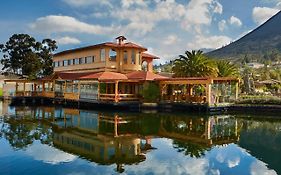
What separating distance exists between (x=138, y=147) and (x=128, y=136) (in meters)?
2.70

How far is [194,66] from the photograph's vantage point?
3869 cm

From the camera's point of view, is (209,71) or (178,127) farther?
(209,71)

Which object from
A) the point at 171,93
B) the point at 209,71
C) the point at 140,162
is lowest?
the point at 140,162

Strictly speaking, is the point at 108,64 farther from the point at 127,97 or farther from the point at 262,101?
the point at 262,101

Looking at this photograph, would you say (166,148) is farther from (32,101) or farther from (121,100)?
(32,101)

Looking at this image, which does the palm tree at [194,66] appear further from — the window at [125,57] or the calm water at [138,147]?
the calm water at [138,147]

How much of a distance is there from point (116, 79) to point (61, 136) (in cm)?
1463

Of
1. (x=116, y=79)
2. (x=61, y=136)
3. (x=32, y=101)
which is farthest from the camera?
(x=32, y=101)

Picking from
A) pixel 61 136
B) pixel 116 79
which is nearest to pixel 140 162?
pixel 61 136

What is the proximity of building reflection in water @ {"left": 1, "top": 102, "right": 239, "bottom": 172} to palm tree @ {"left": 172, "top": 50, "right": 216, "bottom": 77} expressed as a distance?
1390 cm

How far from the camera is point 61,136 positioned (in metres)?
17.7

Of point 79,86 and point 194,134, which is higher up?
point 79,86

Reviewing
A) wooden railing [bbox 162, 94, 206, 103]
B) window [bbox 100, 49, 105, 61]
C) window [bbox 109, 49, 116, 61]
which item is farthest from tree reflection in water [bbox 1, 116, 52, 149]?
window [bbox 109, 49, 116, 61]

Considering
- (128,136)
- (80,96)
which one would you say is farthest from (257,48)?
(128,136)
